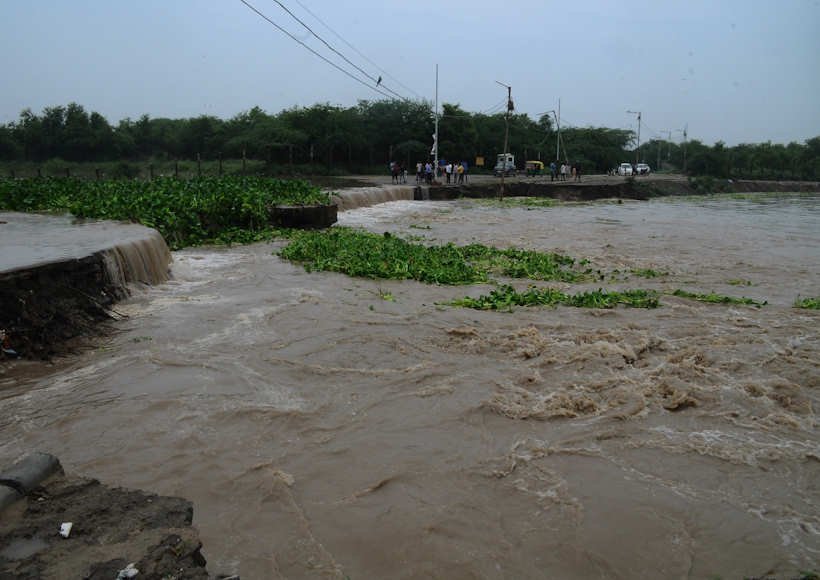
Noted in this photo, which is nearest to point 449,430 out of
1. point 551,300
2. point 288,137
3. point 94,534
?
point 94,534

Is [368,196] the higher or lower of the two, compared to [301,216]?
higher

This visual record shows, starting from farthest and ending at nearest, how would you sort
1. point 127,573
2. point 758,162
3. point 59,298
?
1. point 758,162
2. point 59,298
3. point 127,573

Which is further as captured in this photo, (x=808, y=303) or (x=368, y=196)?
(x=368, y=196)

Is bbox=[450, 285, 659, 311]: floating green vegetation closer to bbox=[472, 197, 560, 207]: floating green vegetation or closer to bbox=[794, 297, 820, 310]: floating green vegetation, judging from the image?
bbox=[794, 297, 820, 310]: floating green vegetation

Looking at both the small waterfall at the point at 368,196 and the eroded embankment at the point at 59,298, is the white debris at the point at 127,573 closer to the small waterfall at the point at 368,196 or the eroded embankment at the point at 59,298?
the eroded embankment at the point at 59,298

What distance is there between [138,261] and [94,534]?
809 centimetres

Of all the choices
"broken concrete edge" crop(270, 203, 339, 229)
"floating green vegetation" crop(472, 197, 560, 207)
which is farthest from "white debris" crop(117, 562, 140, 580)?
"floating green vegetation" crop(472, 197, 560, 207)

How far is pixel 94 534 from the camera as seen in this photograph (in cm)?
331

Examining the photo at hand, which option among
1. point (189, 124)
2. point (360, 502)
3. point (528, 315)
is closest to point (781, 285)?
point (528, 315)

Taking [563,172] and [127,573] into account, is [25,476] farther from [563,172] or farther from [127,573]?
[563,172]

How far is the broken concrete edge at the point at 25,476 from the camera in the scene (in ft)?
11.5

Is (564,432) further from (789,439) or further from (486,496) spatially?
(789,439)

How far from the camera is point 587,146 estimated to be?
77.6 metres

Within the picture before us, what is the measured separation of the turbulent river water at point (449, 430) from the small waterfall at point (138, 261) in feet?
1.35
